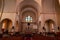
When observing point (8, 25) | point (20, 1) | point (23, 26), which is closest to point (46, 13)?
point (20, 1)

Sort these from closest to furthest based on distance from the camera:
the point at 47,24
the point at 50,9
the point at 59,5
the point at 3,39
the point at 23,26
→ 1. the point at 3,39
2. the point at 59,5
3. the point at 50,9
4. the point at 47,24
5. the point at 23,26

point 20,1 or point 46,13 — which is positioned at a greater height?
point 20,1

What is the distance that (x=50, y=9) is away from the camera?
709 inches

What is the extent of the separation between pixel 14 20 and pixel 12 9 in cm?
182

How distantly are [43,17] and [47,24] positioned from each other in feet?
8.86

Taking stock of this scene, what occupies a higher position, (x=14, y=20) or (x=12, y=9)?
(x=12, y=9)

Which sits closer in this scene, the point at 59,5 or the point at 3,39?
the point at 3,39

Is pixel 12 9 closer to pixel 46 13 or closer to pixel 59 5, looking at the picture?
pixel 46 13

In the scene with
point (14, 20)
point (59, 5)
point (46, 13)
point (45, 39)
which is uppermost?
point (59, 5)

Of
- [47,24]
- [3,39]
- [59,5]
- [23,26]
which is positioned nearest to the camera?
[3,39]

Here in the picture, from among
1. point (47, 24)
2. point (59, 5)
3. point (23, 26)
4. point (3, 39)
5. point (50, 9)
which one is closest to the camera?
point (3, 39)

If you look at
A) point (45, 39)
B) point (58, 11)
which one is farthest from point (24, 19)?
A: point (45, 39)

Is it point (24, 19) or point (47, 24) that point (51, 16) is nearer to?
point (47, 24)

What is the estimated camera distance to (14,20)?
1808 centimetres
